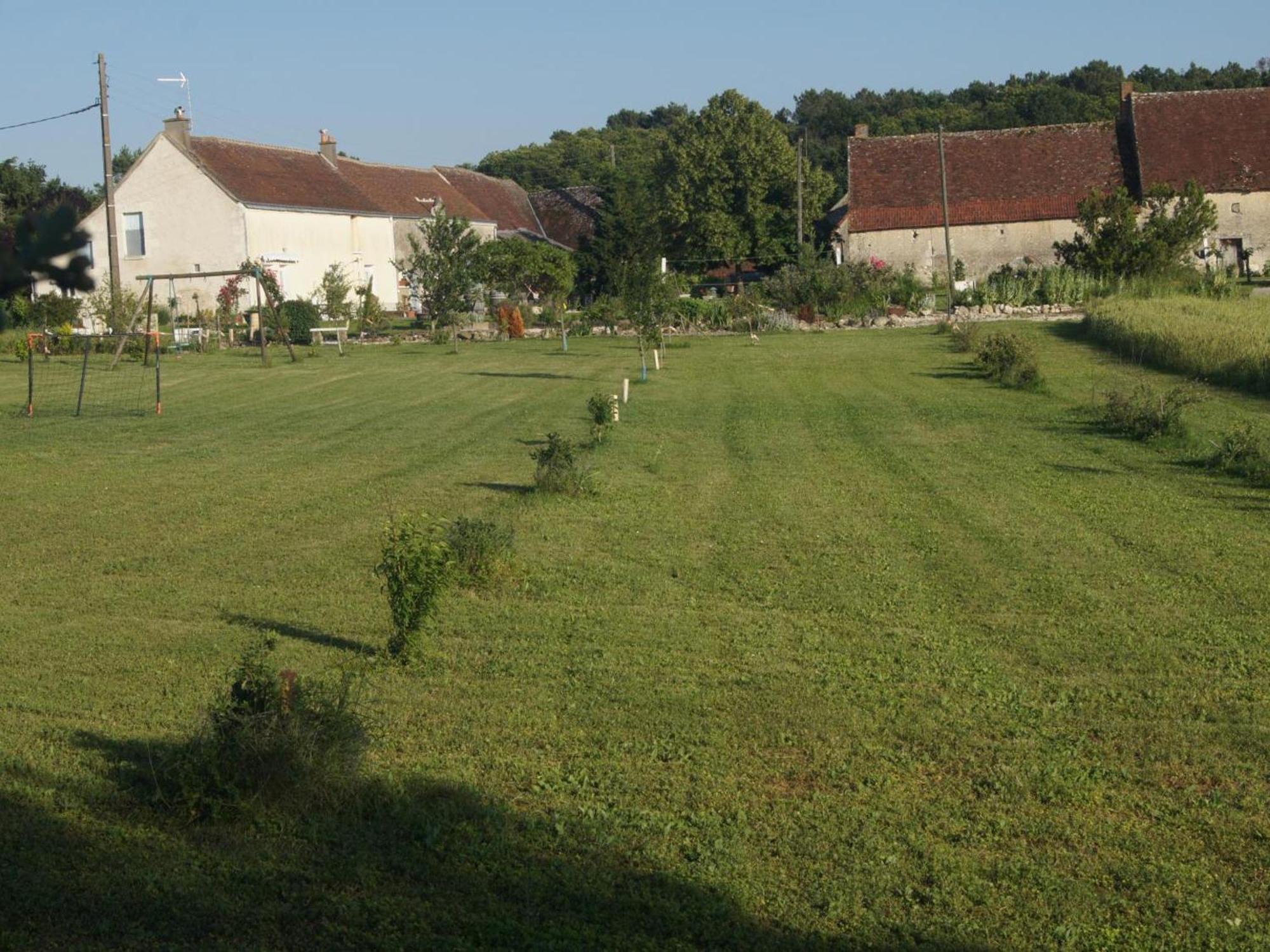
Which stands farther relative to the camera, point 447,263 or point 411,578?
point 447,263

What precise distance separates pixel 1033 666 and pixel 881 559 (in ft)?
9.02

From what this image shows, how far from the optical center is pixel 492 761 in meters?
6.01

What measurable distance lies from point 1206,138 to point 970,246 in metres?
10.6

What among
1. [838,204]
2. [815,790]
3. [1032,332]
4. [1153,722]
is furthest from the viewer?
[838,204]

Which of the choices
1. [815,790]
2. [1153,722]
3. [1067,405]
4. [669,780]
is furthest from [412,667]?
[1067,405]

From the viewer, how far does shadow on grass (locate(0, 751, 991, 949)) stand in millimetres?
4434

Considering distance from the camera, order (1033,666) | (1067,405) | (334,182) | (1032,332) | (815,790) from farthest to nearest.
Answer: (334,182) < (1032,332) < (1067,405) < (1033,666) < (815,790)

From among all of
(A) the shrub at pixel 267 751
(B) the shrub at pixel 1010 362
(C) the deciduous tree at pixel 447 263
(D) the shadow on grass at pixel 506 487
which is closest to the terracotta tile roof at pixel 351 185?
(C) the deciduous tree at pixel 447 263

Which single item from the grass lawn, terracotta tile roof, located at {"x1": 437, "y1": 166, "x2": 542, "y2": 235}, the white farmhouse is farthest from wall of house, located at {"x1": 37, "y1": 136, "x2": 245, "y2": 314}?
the grass lawn

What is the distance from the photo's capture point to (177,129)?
47.3m

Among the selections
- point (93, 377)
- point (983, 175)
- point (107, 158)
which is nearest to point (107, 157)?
point (107, 158)

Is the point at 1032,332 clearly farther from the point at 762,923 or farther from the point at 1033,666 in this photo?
the point at 762,923

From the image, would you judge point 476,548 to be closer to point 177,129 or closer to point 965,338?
point 965,338

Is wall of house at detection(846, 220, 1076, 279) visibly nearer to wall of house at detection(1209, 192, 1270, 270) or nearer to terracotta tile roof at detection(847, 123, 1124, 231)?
terracotta tile roof at detection(847, 123, 1124, 231)
